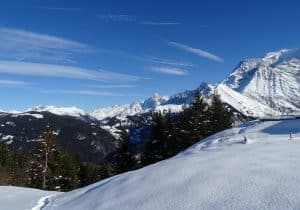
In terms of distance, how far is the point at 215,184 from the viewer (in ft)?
40.7

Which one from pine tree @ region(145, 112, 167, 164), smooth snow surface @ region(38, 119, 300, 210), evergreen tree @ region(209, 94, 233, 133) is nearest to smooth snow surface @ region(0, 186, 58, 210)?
smooth snow surface @ region(38, 119, 300, 210)

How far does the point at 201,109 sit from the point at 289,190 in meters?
45.4

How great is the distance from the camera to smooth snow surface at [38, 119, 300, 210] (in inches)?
435

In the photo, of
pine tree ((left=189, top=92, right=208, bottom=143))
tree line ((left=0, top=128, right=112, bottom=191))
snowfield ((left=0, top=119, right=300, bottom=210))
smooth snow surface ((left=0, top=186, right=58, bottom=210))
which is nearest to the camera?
snowfield ((left=0, top=119, right=300, bottom=210))

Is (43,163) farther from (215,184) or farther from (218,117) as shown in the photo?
(215,184)

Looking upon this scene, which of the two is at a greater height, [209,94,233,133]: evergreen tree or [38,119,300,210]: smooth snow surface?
[209,94,233,133]: evergreen tree

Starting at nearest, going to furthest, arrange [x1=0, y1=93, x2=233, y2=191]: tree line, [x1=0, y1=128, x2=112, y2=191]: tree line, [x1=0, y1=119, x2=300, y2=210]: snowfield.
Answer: [x1=0, y1=119, x2=300, y2=210]: snowfield → [x1=0, y1=128, x2=112, y2=191]: tree line → [x1=0, y1=93, x2=233, y2=191]: tree line

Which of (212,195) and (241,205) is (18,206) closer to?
(212,195)

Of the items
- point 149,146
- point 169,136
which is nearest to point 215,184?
point 169,136

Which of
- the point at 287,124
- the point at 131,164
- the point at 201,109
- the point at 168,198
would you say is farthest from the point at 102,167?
the point at 168,198

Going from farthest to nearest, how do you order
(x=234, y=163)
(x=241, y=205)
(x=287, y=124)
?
(x=287, y=124) < (x=234, y=163) < (x=241, y=205)

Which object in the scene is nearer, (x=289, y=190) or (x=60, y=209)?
(x=289, y=190)

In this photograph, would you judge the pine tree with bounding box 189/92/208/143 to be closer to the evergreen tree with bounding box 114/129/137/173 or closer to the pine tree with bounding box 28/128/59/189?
the evergreen tree with bounding box 114/129/137/173

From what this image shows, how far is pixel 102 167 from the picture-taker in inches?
2869
